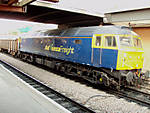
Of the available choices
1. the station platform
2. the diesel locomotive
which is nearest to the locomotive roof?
the diesel locomotive

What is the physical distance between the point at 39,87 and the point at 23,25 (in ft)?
137

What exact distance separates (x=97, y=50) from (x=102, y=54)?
0.42 m

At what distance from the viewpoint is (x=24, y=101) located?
575 centimetres

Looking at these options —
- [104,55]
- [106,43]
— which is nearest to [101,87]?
[104,55]

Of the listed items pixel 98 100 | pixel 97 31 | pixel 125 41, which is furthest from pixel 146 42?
pixel 98 100

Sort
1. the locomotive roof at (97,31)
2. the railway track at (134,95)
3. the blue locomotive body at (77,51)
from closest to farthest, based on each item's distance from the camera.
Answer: the railway track at (134,95) → the blue locomotive body at (77,51) → the locomotive roof at (97,31)

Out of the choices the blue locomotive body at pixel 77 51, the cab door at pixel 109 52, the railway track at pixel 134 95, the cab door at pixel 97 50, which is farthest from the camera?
the cab door at pixel 97 50

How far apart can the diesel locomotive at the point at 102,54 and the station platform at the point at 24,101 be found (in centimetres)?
429

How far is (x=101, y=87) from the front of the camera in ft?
33.6

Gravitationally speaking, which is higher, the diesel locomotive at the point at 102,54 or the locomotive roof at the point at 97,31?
the locomotive roof at the point at 97,31

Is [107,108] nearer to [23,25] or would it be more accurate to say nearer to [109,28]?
[109,28]

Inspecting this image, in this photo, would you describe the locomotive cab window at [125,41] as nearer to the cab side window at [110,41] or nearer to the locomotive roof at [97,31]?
the locomotive roof at [97,31]

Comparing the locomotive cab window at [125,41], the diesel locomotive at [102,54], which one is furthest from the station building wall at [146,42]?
the locomotive cab window at [125,41]

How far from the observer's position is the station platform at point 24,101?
5.03m
